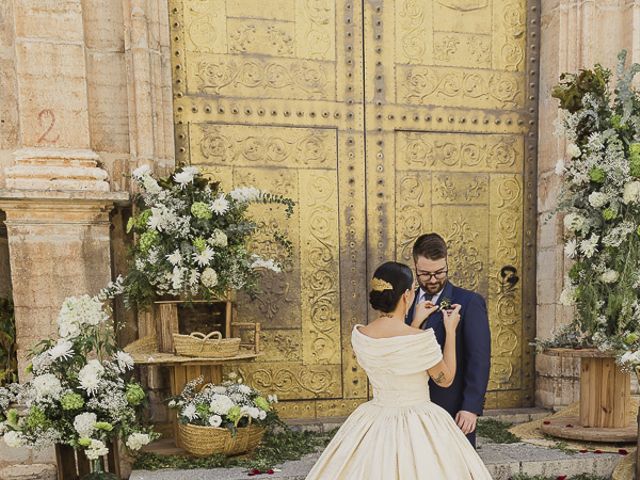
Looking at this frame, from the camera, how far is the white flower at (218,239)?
3.38 meters

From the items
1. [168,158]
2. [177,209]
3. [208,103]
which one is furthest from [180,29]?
[177,209]

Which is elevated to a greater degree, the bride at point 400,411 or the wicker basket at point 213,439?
the bride at point 400,411

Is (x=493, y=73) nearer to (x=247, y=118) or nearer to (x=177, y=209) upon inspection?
(x=247, y=118)

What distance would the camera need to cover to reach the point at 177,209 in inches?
135

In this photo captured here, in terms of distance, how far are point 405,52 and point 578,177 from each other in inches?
69.9

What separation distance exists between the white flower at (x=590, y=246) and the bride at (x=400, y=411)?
5.12 feet

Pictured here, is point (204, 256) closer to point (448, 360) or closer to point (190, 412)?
point (190, 412)

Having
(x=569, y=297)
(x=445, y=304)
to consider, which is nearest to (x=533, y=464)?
(x=569, y=297)

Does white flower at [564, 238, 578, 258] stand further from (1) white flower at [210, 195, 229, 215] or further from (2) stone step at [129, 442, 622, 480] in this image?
(1) white flower at [210, 195, 229, 215]

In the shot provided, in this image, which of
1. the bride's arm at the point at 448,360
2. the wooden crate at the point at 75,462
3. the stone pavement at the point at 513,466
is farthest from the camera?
the stone pavement at the point at 513,466

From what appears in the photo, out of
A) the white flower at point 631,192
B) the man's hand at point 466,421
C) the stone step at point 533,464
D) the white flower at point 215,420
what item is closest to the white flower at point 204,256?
the white flower at point 215,420

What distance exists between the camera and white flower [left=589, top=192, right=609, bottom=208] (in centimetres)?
352

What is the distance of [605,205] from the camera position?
3.60 m

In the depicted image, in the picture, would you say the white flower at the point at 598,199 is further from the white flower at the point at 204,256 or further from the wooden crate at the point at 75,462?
the wooden crate at the point at 75,462
